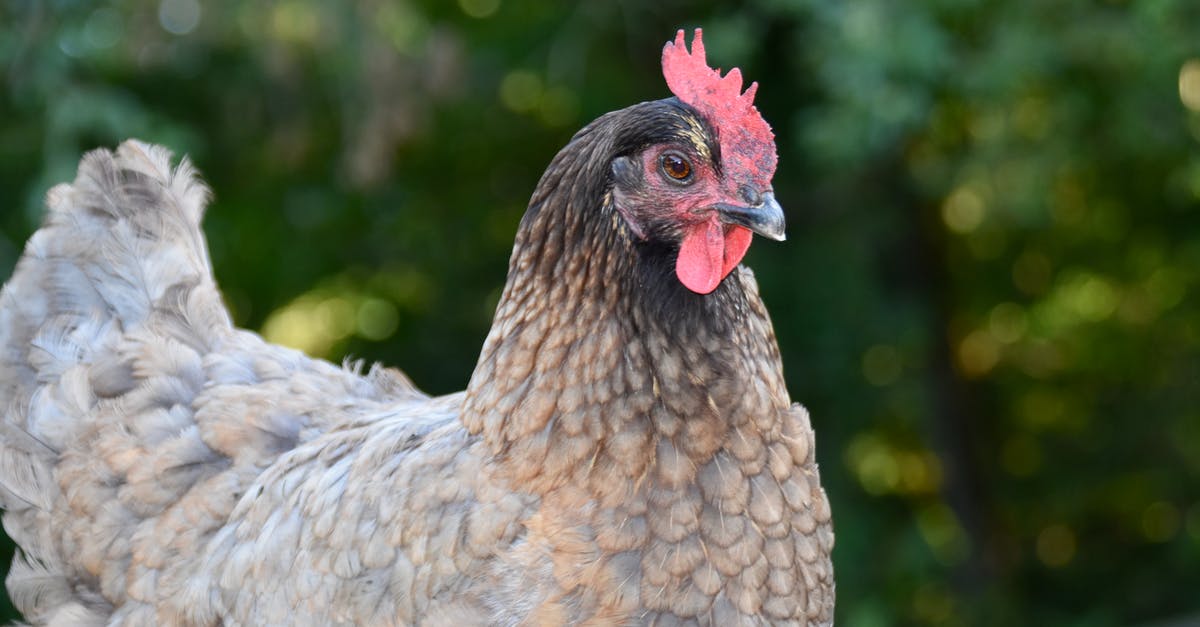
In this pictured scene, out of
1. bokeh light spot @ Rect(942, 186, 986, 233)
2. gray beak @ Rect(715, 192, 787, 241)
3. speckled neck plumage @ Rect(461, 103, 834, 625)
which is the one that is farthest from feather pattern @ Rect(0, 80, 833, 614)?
bokeh light spot @ Rect(942, 186, 986, 233)

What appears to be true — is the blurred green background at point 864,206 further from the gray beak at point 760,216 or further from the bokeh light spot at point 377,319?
the gray beak at point 760,216

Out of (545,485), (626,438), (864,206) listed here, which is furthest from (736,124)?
(864,206)

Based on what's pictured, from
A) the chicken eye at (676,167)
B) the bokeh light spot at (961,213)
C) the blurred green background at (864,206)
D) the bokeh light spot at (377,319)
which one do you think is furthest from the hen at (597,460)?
the bokeh light spot at (961,213)

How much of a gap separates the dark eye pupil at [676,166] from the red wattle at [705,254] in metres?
0.09

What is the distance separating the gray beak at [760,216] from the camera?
6.81 feet

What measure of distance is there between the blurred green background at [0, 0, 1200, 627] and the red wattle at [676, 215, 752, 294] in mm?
1975

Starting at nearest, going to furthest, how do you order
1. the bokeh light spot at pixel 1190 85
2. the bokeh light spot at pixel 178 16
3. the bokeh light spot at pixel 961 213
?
the bokeh light spot at pixel 1190 85
the bokeh light spot at pixel 178 16
the bokeh light spot at pixel 961 213

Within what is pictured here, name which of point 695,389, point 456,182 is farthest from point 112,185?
point 456,182

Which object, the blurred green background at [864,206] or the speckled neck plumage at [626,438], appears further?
the blurred green background at [864,206]

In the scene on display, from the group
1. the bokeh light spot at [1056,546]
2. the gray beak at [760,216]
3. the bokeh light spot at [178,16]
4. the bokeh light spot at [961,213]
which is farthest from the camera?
the bokeh light spot at [1056,546]

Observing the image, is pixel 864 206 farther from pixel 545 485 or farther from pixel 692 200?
pixel 545 485

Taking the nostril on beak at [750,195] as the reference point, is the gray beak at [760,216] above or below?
below

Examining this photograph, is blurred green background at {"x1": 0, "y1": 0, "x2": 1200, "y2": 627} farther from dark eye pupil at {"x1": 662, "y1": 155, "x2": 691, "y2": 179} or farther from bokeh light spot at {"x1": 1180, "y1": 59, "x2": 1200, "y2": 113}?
dark eye pupil at {"x1": 662, "y1": 155, "x2": 691, "y2": 179}

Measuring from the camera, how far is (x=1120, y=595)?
6.24 metres
